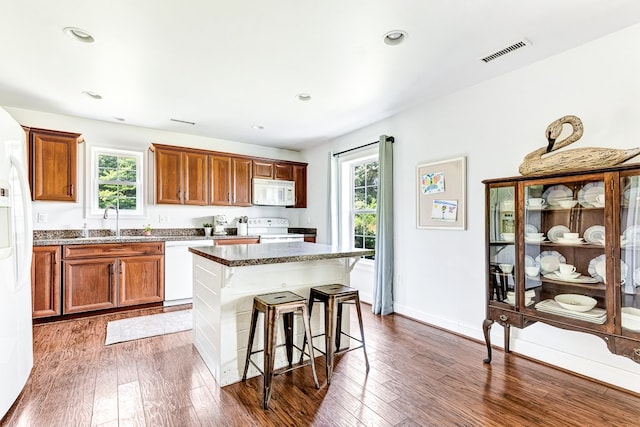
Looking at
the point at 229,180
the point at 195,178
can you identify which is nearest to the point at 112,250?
the point at 195,178

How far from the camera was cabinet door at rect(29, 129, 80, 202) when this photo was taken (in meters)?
3.71

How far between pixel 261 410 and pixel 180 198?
3.46m

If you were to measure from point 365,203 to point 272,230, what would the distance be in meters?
1.97

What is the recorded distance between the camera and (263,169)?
5.39 metres

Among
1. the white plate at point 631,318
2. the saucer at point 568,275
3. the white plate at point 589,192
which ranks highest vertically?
the white plate at point 589,192

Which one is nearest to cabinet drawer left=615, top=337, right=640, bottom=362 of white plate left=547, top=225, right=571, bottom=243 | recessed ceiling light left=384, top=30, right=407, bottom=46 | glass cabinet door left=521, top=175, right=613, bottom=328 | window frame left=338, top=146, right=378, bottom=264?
glass cabinet door left=521, top=175, right=613, bottom=328

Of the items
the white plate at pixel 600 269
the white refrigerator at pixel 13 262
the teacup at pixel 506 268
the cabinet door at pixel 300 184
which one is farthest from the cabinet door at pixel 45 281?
the white plate at pixel 600 269

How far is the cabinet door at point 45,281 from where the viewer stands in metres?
3.44

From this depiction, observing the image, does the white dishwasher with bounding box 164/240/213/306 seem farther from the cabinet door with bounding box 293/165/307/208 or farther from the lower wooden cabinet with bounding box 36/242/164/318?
the cabinet door with bounding box 293/165/307/208

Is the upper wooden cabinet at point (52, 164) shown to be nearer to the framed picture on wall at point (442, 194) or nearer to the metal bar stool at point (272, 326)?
the metal bar stool at point (272, 326)

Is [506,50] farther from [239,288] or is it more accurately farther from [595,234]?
[239,288]

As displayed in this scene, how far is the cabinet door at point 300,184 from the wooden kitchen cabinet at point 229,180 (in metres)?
0.90

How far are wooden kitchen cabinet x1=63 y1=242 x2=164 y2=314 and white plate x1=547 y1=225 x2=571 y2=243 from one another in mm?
4226

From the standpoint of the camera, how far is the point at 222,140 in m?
5.29
